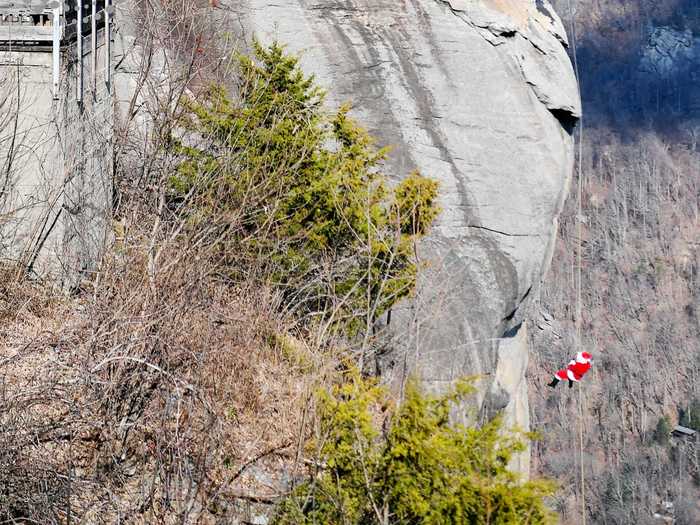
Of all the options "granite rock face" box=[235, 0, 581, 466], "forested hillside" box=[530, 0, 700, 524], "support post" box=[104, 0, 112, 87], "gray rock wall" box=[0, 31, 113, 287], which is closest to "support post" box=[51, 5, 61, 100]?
"gray rock wall" box=[0, 31, 113, 287]

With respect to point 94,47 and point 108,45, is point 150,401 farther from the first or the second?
point 108,45

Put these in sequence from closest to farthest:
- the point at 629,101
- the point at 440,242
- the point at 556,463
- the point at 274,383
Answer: the point at 274,383, the point at 440,242, the point at 556,463, the point at 629,101

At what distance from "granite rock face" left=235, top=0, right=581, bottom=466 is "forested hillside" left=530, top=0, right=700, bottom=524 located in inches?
1308

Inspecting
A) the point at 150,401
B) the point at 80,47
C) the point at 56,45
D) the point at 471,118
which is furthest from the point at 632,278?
the point at 150,401

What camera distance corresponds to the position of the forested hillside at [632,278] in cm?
5631

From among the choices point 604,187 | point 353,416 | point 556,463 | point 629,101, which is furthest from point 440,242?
point 629,101

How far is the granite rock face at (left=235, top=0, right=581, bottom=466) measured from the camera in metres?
12.6

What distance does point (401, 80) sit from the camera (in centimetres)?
1351

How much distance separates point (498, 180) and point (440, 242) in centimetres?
135

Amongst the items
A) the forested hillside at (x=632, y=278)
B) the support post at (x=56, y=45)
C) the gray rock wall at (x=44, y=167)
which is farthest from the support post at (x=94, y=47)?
the forested hillside at (x=632, y=278)

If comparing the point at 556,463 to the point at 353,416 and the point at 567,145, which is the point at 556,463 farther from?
the point at 353,416

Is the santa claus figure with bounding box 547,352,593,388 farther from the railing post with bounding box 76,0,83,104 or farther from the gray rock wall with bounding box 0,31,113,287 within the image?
the railing post with bounding box 76,0,83,104

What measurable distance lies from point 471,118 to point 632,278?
64981mm

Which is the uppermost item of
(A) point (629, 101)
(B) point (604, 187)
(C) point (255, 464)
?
(C) point (255, 464)
